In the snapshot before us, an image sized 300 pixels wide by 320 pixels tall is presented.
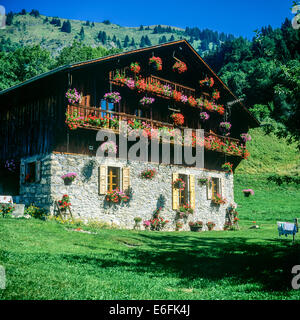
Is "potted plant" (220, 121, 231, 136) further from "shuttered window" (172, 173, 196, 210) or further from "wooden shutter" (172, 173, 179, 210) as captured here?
"wooden shutter" (172, 173, 179, 210)

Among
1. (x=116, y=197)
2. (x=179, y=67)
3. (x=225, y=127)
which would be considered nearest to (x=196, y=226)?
(x=116, y=197)

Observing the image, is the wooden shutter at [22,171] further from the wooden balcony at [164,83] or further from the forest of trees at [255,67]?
the forest of trees at [255,67]

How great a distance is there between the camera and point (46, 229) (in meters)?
10.8

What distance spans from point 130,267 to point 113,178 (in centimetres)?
806

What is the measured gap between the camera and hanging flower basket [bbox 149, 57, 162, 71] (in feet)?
56.9

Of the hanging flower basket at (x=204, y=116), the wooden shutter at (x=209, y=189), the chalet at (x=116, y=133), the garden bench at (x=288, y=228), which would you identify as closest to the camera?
the garden bench at (x=288, y=228)

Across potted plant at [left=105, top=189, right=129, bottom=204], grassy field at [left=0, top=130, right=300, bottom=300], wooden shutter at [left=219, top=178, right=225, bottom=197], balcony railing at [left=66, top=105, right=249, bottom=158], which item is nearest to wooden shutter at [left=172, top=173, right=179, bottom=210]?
balcony railing at [left=66, top=105, right=249, bottom=158]

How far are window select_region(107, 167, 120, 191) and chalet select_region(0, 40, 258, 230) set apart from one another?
0.05 metres

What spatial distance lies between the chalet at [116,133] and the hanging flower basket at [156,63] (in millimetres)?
52

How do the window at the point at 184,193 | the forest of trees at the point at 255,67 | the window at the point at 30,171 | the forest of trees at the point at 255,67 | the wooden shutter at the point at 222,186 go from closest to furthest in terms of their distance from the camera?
the forest of trees at the point at 255,67, the window at the point at 30,171, the window at the point at 184,193, the wooden shutter at the point at 222,186, the forest of trees at the point at 255,67

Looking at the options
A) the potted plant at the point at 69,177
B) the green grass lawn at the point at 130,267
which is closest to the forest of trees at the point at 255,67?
the green grass lawn at the point at 130,267

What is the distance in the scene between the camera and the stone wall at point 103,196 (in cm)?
1350

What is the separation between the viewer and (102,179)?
47.5ft

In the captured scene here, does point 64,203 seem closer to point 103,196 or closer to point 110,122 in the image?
point 103,196
